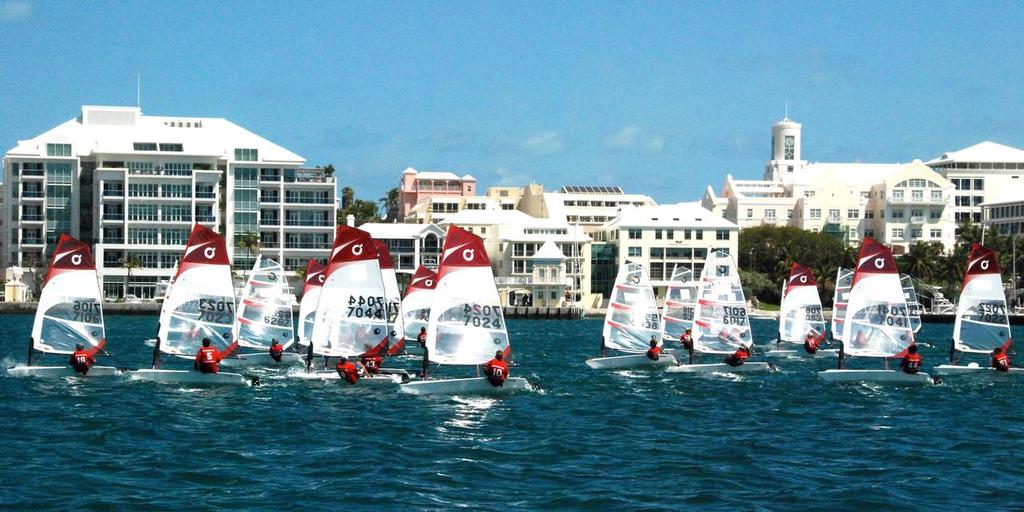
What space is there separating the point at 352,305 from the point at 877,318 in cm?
1915

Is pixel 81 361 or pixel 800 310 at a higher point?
pixel 800 310

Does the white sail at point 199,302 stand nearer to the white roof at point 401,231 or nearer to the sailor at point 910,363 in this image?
the sailor at point 910,363

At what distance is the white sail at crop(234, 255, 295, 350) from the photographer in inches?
2458

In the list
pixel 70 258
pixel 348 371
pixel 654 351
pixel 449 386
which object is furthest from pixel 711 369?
pixel 70 258

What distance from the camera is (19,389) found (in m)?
47.5

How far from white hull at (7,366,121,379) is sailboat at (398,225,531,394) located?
38.1ft

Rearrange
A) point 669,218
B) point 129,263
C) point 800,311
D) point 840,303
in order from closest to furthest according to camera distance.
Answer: point 840,303, point 800,311, point 129,263, point 669,218

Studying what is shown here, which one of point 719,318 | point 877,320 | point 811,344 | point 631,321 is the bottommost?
point 811,344

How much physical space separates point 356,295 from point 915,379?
19.3m

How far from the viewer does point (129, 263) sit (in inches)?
5492

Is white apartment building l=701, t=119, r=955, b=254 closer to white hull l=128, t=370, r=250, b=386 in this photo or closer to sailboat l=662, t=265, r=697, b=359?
sailboat l=662, t=265, r=697, b=359

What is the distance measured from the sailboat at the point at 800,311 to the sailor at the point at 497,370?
31458 mm

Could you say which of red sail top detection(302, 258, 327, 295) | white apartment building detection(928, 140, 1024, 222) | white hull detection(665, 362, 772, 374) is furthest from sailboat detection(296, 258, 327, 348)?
white apartment building detection(928, 140, 1024, 222)

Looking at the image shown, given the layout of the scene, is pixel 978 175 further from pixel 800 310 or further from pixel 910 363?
pixel 910 363
